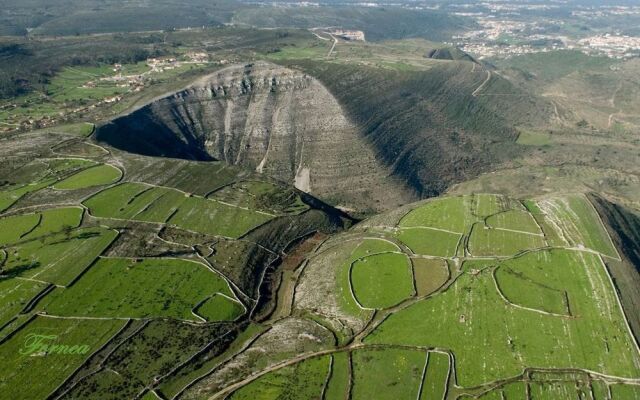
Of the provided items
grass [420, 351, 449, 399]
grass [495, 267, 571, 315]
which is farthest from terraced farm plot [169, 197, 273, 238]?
grass [495, 267, 571, 315]

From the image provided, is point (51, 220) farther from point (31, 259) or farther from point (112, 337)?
point (112, 337)

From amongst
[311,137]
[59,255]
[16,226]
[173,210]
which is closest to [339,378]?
[59,255]

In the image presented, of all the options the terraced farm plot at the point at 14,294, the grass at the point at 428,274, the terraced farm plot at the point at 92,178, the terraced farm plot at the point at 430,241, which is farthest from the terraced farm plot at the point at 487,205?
the terraced farm plot at the point at 14,294

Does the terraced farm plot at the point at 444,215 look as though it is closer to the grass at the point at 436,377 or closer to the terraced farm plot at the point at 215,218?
the terraced farm plot at the point at 215,218

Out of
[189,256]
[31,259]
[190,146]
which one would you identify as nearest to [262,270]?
[189,256]

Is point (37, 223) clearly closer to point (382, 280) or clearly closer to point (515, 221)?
point (382, 280)

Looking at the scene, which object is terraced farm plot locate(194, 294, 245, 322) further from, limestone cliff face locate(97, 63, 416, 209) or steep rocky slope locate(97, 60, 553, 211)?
limestone cliff face locate(97, 63, 416, 209)

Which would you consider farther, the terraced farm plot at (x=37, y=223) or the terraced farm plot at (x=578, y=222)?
the terraced farm plot at (x=578, y=222)
